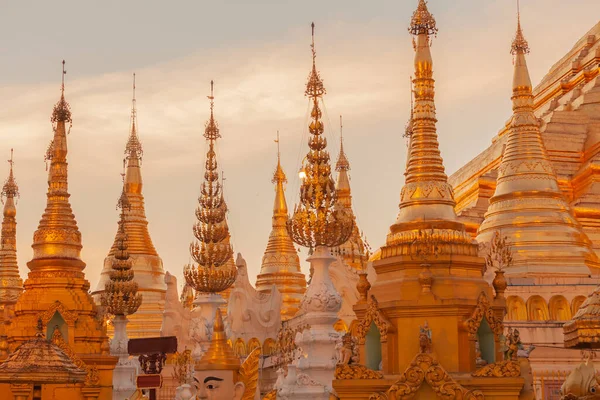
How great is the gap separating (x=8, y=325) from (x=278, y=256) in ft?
41.7

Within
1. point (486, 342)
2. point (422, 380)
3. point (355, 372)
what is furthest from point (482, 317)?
point (355, 372)

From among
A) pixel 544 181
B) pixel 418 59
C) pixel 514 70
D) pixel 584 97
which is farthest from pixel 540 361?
pixel 584 97

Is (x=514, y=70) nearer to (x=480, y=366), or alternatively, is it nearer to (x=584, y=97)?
(x=584, y=97)

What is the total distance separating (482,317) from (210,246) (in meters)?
11.8

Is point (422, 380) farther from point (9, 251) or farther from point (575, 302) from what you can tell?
point (9, 251)

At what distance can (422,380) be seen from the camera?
1441 centimetres

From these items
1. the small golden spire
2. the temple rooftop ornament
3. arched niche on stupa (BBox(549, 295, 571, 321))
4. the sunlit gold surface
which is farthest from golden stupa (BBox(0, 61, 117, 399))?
the sunlit gold surface

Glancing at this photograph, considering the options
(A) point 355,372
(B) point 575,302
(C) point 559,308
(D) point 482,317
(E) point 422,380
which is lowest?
(E) point 422,380

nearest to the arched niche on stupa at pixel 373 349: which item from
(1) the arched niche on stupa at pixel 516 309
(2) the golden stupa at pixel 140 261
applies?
(1) the arched niche on stupa at pixel 516 309

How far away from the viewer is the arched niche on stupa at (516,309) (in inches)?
1032

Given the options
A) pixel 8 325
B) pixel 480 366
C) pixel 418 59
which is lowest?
pixel 480 366

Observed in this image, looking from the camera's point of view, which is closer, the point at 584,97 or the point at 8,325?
the point at 8,325

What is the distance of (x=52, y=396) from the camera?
2455 centimetres

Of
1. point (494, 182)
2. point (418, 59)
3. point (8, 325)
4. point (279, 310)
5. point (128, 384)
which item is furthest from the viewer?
point (494, 182)
